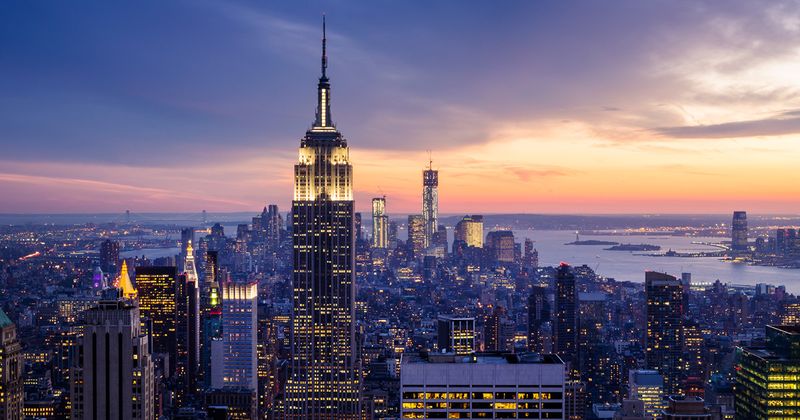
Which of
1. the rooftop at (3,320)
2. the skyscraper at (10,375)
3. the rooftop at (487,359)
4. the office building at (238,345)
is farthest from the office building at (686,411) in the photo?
the office building at (238,345)

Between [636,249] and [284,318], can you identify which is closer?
[284,318]

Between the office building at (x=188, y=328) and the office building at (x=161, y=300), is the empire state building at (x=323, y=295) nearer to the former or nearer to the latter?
the office building at (x=188, y=328)

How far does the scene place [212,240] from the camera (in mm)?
118750

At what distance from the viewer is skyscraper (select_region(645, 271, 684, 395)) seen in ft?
284

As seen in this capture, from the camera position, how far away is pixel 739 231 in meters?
110

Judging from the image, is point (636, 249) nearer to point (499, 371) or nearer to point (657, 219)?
point (657, 219)

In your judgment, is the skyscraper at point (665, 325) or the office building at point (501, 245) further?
the office building at point (501, 245)

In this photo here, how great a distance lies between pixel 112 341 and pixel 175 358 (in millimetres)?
51369

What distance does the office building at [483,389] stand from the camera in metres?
29.4

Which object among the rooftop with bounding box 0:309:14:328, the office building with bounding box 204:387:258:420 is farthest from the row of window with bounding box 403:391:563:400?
the office building with bounding box 204:387:258:420

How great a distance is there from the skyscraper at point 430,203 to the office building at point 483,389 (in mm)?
101616

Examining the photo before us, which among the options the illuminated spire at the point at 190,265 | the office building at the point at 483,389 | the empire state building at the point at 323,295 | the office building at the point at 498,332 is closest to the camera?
the office building at the point at 483,389

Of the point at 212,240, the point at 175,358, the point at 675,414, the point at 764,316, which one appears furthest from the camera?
Result: the point at 212,240

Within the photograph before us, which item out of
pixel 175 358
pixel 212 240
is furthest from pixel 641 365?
pixel 212 240
